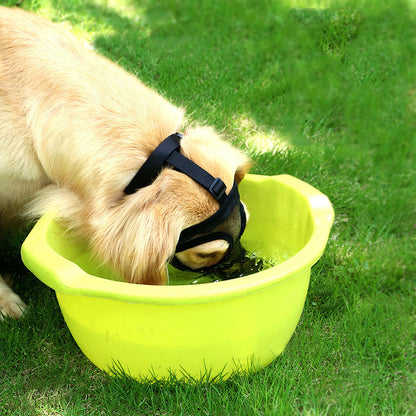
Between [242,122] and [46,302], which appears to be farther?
[242,122]

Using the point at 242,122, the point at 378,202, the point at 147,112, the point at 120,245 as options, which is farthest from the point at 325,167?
the point at 120,245

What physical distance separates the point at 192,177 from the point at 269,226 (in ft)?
2.95

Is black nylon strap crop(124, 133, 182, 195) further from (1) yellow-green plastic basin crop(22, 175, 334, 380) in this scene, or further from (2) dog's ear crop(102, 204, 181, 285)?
(1) yellow-green plastic basin crop(22, 175, 334, 380)

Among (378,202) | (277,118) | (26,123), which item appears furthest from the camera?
Answer: (277,118)

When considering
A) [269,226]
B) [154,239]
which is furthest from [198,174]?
[269,226]

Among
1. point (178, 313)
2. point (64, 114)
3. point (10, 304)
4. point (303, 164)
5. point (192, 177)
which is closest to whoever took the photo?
point (178, 313)

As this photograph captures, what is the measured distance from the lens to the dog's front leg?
235 cm

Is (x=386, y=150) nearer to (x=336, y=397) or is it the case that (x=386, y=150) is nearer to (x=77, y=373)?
(x=336, y=397)

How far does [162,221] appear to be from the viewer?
1.80 m

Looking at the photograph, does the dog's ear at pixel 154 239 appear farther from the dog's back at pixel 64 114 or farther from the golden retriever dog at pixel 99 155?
the dog's back at pixel 64 114

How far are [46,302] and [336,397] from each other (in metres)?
1.32

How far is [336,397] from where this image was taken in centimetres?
204

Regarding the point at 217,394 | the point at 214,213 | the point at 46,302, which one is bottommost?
the point at 46,302

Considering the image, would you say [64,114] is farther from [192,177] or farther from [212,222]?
[212,222]
